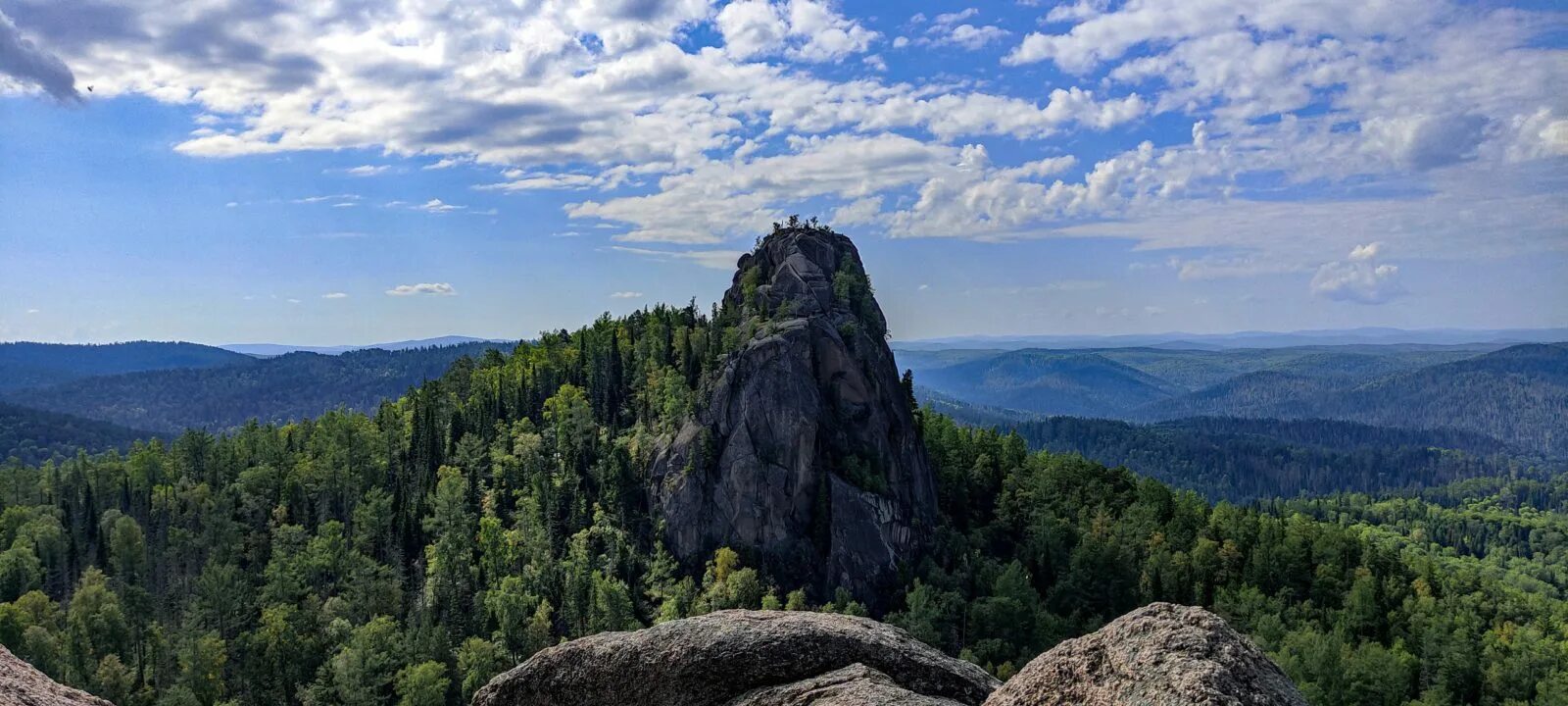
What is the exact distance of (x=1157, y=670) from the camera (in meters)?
9.38

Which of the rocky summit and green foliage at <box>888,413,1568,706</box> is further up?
the rocky summit

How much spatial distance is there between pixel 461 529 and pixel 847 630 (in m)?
127

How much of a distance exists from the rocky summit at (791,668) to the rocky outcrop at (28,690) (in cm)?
638

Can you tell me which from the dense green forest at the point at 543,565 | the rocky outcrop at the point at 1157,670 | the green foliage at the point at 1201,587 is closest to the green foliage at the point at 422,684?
the dense green forest at the point at 543,565

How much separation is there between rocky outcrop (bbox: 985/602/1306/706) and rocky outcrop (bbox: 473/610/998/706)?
335 cm

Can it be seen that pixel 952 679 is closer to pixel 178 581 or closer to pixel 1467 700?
pixel 1467 700

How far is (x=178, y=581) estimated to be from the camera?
130 metres

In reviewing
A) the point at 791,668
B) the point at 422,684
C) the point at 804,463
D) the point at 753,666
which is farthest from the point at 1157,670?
the point at 804,463

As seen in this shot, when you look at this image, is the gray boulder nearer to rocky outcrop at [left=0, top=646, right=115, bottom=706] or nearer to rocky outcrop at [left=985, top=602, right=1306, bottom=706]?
rocky outcrop at [left=985, top=602, right=1306, bottom=706]

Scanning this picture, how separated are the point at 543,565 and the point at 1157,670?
11773cm

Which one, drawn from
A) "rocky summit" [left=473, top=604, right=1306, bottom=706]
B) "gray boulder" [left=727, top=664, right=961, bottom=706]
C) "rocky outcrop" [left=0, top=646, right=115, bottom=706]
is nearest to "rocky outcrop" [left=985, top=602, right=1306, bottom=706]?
"rocky summit" [left=473, top=604, right=1306, bottom=706]

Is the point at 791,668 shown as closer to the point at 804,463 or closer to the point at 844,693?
the point at 844,693

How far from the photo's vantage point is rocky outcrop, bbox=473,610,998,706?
14234mm

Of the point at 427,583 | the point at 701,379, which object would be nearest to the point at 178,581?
the point at 427,583
